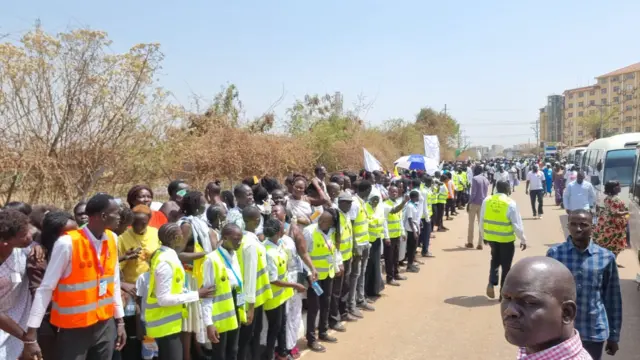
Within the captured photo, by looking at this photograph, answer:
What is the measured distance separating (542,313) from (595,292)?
2.54 meters

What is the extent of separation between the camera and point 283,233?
5781 millimetres

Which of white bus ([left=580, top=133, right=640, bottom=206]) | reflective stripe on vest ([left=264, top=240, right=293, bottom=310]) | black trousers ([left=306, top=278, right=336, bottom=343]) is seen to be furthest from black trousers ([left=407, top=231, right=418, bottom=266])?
white bus ([left=580, top=133, right=640, bottom=206])

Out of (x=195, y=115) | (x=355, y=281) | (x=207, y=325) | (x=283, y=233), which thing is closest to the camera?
(x=207, y=325)

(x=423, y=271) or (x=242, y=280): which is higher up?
(x=242, y=280)

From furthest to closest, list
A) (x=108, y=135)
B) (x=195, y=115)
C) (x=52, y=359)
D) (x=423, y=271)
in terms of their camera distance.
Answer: (x=195, y=115)
(x=423, y=271)
(x=108, y=135)
(x=52, y=359)

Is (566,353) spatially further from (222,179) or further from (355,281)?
(222,179)

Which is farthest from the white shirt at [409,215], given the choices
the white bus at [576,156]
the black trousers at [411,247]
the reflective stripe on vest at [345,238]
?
the white bus at [576,156]

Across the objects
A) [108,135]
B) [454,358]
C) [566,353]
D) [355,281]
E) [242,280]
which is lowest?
[454,358]

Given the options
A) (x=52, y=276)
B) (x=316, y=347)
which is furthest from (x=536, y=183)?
(x=52, y=276)

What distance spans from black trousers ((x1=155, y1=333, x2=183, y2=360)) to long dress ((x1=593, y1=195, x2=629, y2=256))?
7.04 meters

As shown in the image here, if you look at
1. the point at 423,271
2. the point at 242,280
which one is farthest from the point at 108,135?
the point at 423,271

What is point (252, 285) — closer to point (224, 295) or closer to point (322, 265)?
point (224, 295)

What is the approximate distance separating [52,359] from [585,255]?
408 cm

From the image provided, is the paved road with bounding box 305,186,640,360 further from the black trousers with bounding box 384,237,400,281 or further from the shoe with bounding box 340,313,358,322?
the black trousers with bounding box 384,237,400,281
